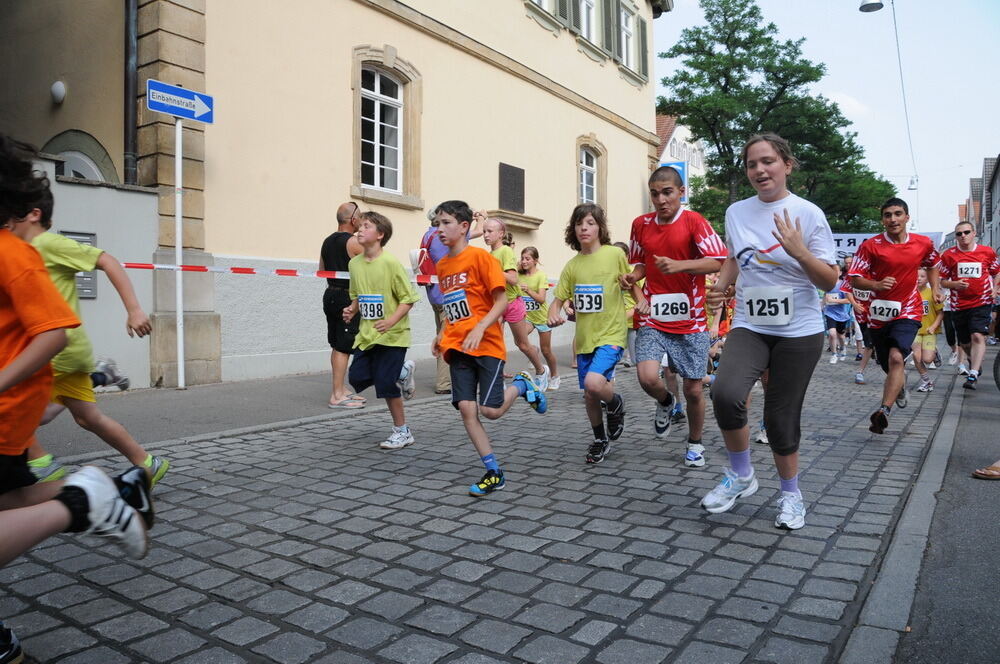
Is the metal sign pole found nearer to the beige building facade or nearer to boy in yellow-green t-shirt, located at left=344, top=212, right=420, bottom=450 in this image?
the beige building facade

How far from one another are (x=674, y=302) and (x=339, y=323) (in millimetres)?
3719

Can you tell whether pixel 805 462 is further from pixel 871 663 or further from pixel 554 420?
pixel 871 663

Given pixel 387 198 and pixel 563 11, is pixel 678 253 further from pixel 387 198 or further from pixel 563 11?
pixel 563 11

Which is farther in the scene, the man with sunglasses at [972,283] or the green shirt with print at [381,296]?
the man with sunglasses at [972,283]

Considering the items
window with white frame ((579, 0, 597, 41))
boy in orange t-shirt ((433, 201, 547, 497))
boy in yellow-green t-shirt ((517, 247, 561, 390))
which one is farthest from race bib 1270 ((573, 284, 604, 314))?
window with white frame ((579, 0, 597, 41))

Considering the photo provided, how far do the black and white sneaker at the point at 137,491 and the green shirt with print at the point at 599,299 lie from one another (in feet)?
11.1

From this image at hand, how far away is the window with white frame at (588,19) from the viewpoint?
18812 millimetres

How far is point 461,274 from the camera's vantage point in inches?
201

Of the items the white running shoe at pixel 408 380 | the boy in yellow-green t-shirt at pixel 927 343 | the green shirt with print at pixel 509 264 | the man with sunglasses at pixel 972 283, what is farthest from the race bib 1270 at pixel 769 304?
the man with sunglasses at pixel 972 283

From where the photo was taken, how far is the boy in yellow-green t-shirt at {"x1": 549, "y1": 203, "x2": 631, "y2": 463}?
560cm

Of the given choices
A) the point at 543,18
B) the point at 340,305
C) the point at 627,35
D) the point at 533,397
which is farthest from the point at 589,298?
the point at 627,35

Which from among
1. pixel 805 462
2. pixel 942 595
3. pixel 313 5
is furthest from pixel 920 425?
pixel 313 5

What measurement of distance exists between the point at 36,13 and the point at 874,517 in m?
12.2

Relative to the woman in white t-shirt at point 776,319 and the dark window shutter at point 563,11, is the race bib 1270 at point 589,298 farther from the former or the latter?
the dark window shutter at point 563,11
